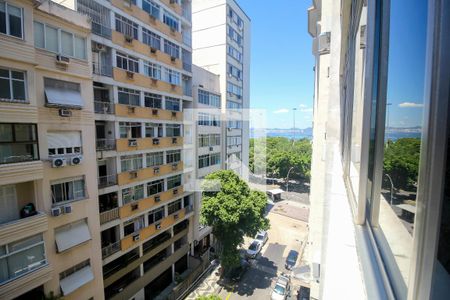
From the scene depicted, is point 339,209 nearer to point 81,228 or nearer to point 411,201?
point 411,201

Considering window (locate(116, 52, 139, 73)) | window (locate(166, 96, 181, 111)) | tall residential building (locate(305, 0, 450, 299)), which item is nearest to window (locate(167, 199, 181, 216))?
window (locate(166, 96, 181, 111))

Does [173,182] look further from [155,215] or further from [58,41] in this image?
[58,41]

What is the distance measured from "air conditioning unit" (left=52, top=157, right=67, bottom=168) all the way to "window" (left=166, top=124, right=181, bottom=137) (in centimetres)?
476

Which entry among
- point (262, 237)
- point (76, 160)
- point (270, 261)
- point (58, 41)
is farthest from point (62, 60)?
point (262, 237)

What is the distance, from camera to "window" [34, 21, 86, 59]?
589 cm

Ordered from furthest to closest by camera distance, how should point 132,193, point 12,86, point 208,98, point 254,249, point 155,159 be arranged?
1. point 254,249
2. point 208,98
3. point 155,159
4. point 132,193
5. point 12,86

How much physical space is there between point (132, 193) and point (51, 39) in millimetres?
5637

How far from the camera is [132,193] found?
901cm

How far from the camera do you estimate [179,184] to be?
37.6ft

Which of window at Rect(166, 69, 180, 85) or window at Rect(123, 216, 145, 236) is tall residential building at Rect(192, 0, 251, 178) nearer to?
window at Rect(166, 69, 180, 85)

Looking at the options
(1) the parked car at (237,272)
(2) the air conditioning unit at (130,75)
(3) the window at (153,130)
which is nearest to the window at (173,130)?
(3) the window at (153,130)

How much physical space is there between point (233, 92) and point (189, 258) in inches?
441

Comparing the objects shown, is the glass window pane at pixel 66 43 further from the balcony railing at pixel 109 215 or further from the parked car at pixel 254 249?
the parked car at pixel 254 249

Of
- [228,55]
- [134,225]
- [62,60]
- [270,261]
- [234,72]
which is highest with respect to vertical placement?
[228,55]
